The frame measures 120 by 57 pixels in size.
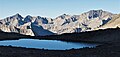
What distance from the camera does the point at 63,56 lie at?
→ 4966 cm

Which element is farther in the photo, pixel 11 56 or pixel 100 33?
pixel 100 33

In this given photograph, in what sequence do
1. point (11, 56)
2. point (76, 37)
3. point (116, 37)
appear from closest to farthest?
point (11, 56)
point (116, 37)
point (76, 37)

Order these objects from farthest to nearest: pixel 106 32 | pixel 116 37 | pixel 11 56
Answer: pixel 106 32
pixel 116 37
pixel 11 56

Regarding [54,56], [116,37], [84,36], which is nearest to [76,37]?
[84,36]

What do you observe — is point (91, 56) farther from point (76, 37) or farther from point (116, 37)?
point (76, 37)

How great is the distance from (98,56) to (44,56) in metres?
8.50

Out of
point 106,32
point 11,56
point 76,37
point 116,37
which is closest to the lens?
point 11,56

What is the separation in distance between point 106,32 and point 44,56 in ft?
249

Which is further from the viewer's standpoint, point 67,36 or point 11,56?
point 67,36

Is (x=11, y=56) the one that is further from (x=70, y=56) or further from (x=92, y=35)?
(x=92, y=35)

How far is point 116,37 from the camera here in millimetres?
113000

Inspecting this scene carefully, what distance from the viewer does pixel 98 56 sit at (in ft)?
160

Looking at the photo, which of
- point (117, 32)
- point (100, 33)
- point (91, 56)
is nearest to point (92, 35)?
point (100, 33)

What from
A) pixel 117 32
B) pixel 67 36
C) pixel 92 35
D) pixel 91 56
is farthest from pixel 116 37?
pixel 91 56
